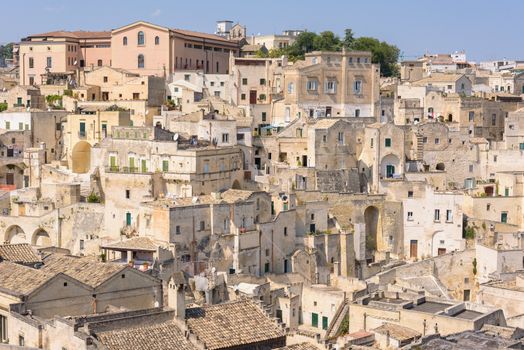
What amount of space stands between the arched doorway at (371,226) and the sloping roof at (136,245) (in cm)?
1552

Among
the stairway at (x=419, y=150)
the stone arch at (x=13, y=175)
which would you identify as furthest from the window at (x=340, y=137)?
the stone arch at (x=13, y=175)

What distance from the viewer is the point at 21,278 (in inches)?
1379

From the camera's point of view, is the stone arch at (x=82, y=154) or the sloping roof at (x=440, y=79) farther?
the sloping roof at (x=440, y=79)

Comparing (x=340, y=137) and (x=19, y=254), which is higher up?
(x=340, y=137)

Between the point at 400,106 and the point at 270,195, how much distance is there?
18.9 meters

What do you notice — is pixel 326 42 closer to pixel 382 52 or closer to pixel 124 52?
pixel 382 52

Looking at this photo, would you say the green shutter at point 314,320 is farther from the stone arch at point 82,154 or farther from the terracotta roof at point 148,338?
the stone arch at point 82,154

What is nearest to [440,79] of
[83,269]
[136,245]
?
[136,245]

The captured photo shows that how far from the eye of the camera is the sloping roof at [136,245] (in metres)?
47.8

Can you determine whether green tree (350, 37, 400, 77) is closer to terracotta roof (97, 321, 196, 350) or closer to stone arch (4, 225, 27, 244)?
stone arch (4, 225, 27, 244)

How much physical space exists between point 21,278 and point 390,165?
32181 millimetres

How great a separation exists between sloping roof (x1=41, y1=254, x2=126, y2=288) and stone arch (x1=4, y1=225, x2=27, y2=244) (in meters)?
16.8

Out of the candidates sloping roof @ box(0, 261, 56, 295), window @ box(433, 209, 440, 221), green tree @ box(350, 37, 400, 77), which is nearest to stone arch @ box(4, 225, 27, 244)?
sloping roof @ box(0, 261, 56, 295)

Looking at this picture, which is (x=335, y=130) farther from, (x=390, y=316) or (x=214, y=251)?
(x=390, y=316)
